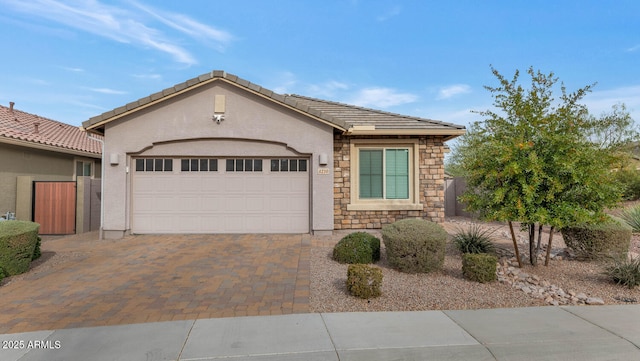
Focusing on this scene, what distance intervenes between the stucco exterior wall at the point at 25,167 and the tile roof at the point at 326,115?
3.54 meters

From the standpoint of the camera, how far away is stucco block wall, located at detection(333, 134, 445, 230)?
37.2 ft

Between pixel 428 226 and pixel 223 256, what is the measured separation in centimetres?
474

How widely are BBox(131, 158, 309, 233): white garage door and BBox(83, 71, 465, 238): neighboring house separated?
0.03 m

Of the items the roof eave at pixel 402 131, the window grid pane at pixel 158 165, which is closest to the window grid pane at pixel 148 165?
the window grid pane at pixel 158 165

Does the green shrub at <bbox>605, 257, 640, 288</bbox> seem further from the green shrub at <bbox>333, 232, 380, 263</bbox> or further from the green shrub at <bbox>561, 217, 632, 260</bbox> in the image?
the green shrub at <bbox>333, 232, 380, 263</bbox>

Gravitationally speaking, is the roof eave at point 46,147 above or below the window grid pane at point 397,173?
above

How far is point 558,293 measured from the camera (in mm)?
5582

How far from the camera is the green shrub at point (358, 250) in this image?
7.18m

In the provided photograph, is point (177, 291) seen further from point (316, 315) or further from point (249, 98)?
point (249, 98)

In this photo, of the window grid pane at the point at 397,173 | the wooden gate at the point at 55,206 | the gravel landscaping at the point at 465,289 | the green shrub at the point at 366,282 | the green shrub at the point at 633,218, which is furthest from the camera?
the green shrub at the point at 633,218

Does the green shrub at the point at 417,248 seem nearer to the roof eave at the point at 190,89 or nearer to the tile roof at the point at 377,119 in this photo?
the roof eave at the point at 190,89

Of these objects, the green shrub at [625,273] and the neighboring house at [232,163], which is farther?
the neighboring house at [232,163]

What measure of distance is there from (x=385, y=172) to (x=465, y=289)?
6209mm

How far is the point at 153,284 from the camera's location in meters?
5.98
